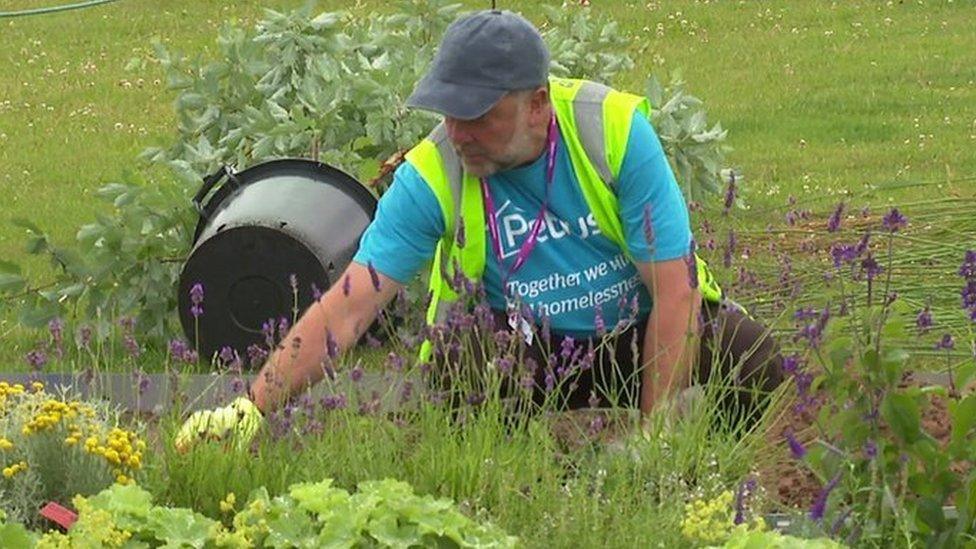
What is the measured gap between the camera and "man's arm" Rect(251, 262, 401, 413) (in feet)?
15.7

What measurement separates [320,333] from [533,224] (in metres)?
0.57

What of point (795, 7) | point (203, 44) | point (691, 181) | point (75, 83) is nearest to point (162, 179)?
point (691, 181)

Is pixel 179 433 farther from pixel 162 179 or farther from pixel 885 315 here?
pixel 162 179

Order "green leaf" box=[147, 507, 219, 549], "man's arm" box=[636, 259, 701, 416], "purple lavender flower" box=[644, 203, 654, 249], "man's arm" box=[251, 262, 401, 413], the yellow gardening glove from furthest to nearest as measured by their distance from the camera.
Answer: "man's arm" box=[636, 259, 701, 416]
"man's arm" box=[251, 262, 401, 413]
"purple lavender flower" box=[644, 203, 654, 249]
the yellow gardening glove
"green leaf" box=[147, 507, 219, 549]

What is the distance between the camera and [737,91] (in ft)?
44.7

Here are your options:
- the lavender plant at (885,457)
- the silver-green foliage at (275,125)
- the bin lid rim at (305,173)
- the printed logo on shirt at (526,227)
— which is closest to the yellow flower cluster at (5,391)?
the printed logo on shirt at (526,227)

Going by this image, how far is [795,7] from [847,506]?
13816 mm

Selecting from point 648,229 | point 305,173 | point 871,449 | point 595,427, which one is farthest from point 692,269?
point 305,173

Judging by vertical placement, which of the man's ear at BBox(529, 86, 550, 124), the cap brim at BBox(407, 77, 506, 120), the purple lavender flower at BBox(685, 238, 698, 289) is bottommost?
the purple lavender flower at BBox(685, 238, 698, 289)

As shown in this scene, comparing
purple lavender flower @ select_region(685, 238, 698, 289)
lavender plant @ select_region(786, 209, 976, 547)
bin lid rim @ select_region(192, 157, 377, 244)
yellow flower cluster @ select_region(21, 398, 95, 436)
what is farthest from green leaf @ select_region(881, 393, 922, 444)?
bin lid rim @ select_region(192, 157, 377, 244)

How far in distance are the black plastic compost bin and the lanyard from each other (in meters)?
1.77

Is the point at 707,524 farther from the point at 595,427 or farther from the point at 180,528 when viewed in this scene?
the point at 180,528

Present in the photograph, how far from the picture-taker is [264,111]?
308 inches

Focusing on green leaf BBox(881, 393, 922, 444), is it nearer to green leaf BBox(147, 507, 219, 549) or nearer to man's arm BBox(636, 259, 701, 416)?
man's arm BBox(636, 259, 701, 416)
